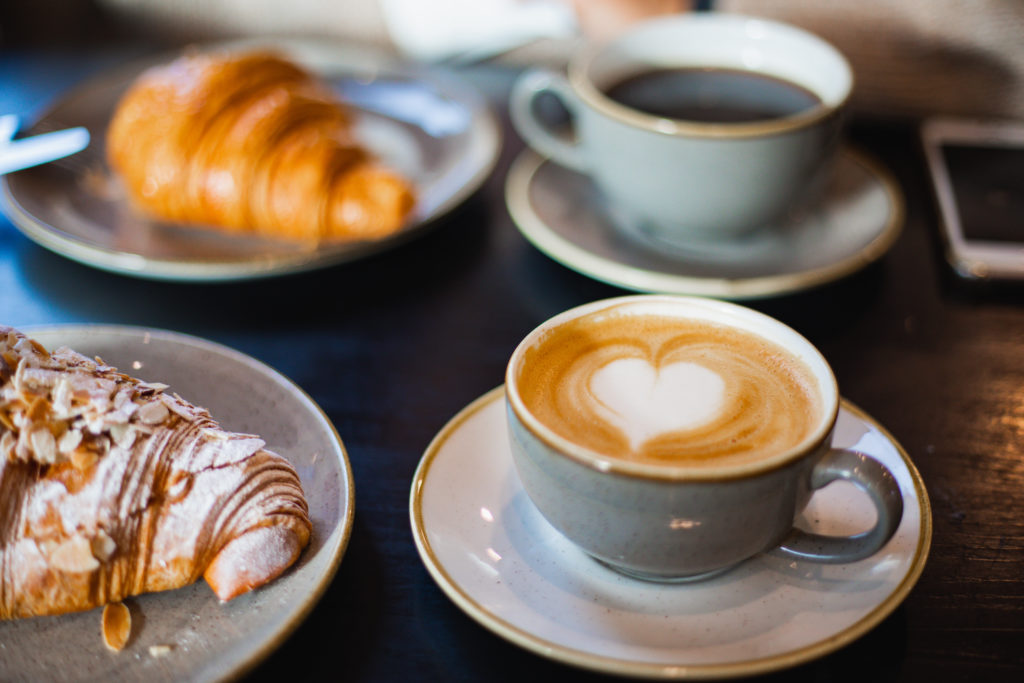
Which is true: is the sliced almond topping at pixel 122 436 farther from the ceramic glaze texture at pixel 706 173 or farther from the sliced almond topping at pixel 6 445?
the ceramic glaze texture at pixel 706 173

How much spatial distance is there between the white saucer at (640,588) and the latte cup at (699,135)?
28cm

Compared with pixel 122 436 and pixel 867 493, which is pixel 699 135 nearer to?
pixel 867 493

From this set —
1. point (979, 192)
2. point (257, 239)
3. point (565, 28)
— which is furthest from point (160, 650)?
point (565, 28)

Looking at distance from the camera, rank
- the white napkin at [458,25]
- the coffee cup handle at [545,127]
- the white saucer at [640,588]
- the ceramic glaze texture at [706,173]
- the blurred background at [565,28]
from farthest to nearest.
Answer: the white napkin at [458,25] < the blurred background at [565,28] < the coffee cup handle at [545,127] < the ceramic glaze texture at [706,173] < the white saucer at [640,588]

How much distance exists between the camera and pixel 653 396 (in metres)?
0.51

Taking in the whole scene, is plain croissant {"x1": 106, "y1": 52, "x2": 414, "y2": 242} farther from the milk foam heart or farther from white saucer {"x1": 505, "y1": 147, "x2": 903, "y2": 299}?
the milk foam heart

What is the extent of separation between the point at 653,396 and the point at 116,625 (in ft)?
0.98

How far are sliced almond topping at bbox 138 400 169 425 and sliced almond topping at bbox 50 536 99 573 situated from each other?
0.07 m

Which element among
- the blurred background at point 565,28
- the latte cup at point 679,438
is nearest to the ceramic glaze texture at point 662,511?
the latte cup at point 679,438

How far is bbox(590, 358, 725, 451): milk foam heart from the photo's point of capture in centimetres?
49

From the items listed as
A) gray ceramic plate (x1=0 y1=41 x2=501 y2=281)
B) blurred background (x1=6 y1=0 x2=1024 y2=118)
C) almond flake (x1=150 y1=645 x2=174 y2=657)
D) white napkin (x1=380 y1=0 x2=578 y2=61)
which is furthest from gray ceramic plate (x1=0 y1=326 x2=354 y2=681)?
white napkin (x1=380 y1=0 x2=578 y2=61)

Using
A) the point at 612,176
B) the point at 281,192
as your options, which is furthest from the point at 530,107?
the point at 281,192

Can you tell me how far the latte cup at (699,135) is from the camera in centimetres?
73

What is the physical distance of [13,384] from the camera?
1.53 ft
